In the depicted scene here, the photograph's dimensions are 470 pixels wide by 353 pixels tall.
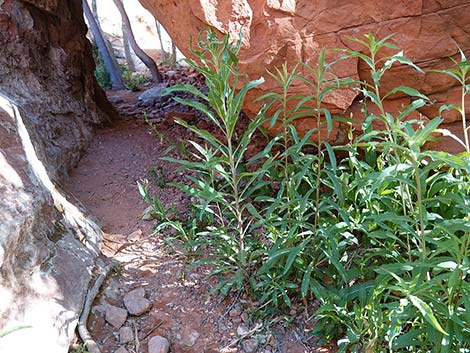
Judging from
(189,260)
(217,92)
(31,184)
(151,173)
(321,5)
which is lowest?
(189,260)

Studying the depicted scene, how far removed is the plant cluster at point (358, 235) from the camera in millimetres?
1411

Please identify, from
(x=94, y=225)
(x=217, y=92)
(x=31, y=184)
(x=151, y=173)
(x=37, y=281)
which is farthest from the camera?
(x=151, y=173)

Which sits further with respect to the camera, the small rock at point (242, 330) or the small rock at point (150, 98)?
the small rock at point (150, 98)

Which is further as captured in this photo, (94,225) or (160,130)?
(160,130)

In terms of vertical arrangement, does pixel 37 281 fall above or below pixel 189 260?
above

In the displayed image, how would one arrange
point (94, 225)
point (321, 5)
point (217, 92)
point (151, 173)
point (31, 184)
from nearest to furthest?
point (217, 92)
point (31, 184)
point (321, 5)
point (94, 225)
point (151, 173)

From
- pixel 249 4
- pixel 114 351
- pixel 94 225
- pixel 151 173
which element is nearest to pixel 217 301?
pixel 114 351

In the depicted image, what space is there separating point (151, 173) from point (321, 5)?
188 centimetres

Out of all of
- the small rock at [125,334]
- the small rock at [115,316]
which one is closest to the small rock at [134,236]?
Result: the small rock at [115,316]

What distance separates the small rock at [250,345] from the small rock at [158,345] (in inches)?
15.5

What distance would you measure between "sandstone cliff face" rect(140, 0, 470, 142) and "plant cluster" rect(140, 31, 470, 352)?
0.63ft

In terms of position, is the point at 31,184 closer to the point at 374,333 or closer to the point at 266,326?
the point at 266,326

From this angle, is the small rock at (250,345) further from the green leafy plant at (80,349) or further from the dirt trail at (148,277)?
the green leafy plant at (80,349)

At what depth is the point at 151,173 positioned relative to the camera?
3291 mm
